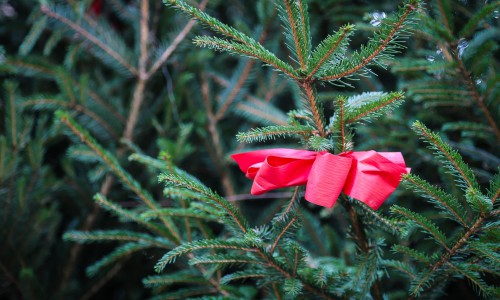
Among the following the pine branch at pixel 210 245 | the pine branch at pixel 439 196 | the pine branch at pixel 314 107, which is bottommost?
the pine branch at pixel 210 245

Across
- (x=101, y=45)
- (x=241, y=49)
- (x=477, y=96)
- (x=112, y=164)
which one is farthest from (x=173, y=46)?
(x=477, y=96)

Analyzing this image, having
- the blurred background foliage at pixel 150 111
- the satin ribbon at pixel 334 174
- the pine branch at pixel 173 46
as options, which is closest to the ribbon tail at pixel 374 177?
the satin ribbon at pixel 334 174

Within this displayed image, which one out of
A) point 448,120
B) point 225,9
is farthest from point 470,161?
point 225,9

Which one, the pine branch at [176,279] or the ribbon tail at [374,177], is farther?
the pine branch at [176,279]

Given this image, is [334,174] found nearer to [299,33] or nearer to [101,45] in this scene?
[299,33]

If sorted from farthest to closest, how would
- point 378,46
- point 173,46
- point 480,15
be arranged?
point 173,46, point 480,15, point 378,46

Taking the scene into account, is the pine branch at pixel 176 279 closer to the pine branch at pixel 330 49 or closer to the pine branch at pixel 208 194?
the pine branch at pixel 208 194

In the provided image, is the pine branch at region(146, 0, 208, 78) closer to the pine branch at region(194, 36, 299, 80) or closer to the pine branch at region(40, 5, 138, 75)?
the pine branch at region(40, 5, 138, 75)
